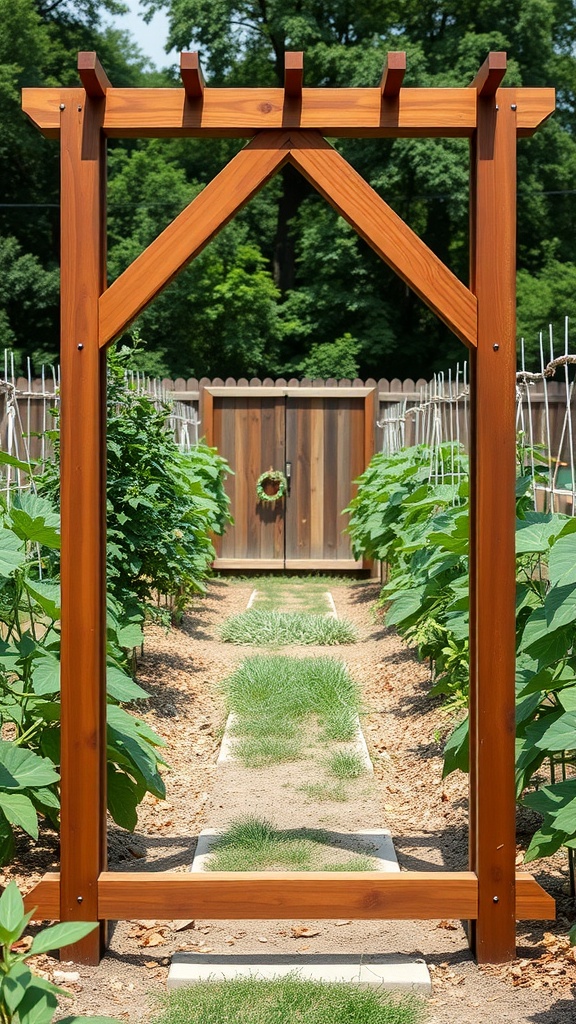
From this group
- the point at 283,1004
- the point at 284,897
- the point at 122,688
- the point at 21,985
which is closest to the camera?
the point at 21,985

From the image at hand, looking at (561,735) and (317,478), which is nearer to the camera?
(561,735)

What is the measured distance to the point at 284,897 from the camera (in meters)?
2.97

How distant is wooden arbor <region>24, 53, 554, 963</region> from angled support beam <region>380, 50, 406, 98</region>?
2 cm

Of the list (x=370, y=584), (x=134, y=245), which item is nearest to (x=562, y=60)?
(x=134, y=245)

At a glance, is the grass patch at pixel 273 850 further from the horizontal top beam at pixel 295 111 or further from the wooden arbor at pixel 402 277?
the horizontal top beam at pixel 295 111

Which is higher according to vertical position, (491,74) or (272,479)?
(491,74)

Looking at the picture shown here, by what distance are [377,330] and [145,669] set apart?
641 inches

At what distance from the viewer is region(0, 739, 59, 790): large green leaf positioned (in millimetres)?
2830

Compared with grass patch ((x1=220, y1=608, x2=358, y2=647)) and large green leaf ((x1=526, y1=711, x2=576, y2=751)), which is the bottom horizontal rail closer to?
large green leaf ((x1=526, y1=711, x2=576, y2=751))

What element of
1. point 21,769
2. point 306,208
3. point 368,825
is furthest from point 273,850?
point 306,208

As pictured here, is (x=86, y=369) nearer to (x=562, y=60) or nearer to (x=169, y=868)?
(x=169, y=868)

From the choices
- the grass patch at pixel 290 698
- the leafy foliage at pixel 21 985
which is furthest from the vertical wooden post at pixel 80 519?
the grass patch at pixel 290 698

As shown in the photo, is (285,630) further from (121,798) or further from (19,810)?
(19,810)

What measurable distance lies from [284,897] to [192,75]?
213 cm
